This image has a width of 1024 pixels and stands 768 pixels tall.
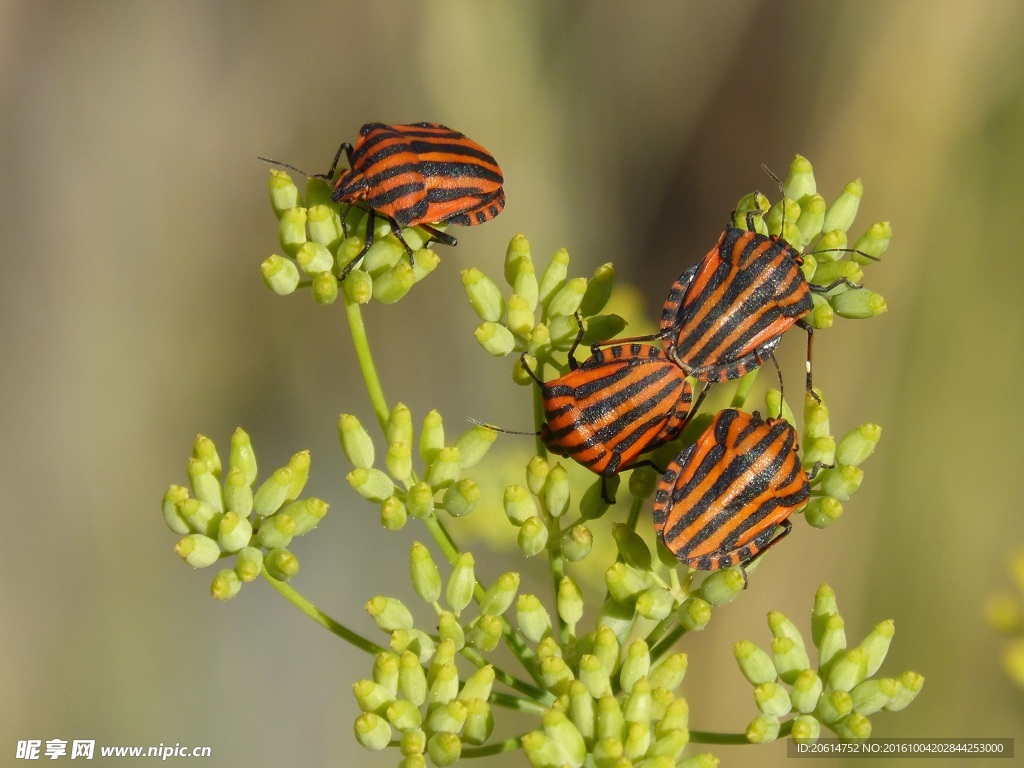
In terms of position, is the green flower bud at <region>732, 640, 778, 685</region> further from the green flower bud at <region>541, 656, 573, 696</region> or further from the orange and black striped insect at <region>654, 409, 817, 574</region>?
the green flower bud at <region>541, 656, 573, 696</region>

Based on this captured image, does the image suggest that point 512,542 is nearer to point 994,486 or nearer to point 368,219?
point 368,219

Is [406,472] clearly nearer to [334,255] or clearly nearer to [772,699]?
[334,255]

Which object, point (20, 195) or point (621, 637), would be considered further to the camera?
point (20, 195)

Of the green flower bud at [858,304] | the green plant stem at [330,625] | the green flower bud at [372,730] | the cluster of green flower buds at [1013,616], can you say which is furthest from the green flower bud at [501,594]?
the cluster of green flower buds at [1013,616]

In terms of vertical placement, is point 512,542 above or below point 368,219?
below

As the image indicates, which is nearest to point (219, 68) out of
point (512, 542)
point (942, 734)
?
point (512, 542)
